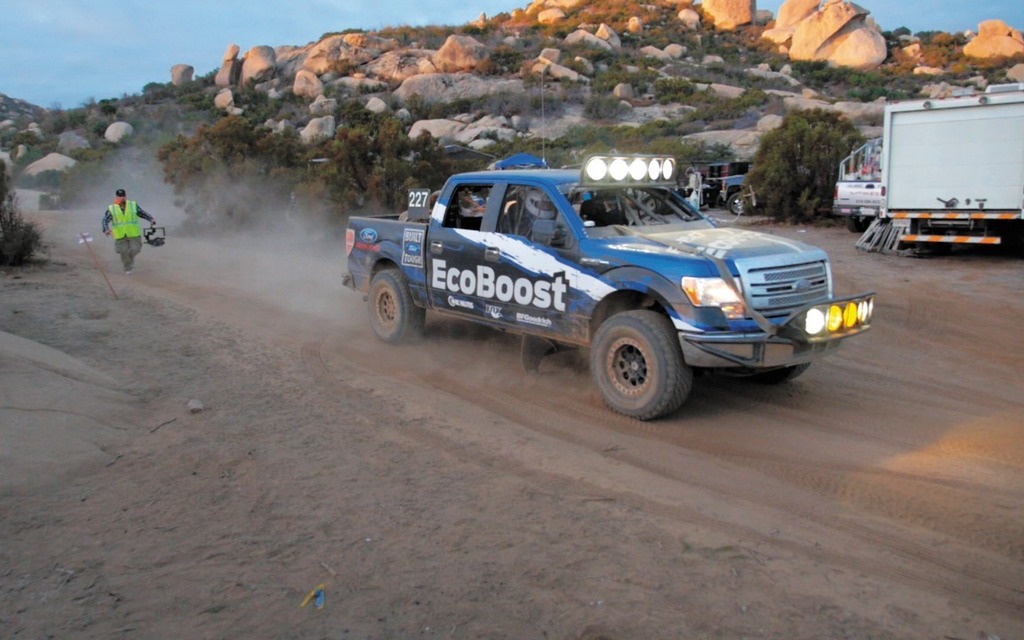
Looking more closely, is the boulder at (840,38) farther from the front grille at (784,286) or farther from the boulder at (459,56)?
the front grille at (784,286)

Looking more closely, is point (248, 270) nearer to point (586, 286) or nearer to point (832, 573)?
point (586, 286)

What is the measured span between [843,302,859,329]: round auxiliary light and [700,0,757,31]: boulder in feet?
270

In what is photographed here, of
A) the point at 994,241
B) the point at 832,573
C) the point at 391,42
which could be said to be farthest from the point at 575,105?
the point at 832,573

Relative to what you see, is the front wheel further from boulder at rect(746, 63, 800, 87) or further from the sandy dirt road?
boulder at rect(746, 63, 800, 87)

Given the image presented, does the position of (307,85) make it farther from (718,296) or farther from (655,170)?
(718,296)

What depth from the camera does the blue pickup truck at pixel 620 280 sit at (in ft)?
20.6

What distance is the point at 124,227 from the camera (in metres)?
15.2

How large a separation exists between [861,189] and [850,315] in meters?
14.1

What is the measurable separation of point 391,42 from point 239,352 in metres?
64.1

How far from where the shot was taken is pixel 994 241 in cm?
1540

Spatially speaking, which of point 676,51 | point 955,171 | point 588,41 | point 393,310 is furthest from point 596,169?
point 676,51

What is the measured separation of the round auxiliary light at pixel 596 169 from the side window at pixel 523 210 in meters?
0.44

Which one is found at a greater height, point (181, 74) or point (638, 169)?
point (181, 74)

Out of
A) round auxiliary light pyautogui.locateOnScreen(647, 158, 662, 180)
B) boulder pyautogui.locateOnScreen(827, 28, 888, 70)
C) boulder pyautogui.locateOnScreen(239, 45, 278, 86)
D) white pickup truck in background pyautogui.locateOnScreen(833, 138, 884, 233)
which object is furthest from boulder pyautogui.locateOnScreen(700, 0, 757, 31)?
round auxiliary light pyautogui.locateOnScreen(647, 158, 662, 180)
